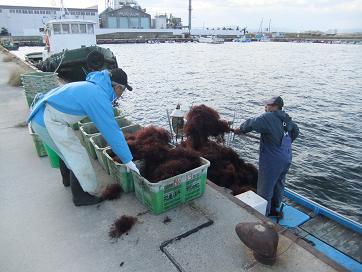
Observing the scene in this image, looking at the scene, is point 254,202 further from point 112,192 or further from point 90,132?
point 90,132

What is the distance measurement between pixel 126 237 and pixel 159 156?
1.05 m

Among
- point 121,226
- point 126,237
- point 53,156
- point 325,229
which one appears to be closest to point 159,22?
point 53,156

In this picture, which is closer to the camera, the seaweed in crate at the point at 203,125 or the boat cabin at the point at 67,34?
the seaweed in crate at the point at 203,125

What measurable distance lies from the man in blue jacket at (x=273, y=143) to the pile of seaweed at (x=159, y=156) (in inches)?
39.2

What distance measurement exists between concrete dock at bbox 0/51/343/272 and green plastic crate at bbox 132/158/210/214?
100 millimetres

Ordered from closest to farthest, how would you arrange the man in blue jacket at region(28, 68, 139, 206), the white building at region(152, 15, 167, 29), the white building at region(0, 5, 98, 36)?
1. the man in blue jacket at region(28, 68, 139, 206)
2. the white building at region(0, 5, 98, 36)
3. the white building at region(152, 15, 167, 29)

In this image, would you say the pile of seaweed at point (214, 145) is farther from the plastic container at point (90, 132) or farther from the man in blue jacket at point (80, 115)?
the man in blue jacket at point (80, 115)

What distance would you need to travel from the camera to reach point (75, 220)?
11.0 feet

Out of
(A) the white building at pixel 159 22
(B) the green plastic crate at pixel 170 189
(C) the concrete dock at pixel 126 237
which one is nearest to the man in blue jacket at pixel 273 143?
(C) the concrete dock at pixel 126 237

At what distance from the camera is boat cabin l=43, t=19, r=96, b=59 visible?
17464 mm

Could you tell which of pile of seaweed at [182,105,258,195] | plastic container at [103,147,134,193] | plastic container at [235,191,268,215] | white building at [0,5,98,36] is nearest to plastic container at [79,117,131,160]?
plastic container at [103,147,134,193]

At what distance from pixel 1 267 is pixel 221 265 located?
6.74 feet

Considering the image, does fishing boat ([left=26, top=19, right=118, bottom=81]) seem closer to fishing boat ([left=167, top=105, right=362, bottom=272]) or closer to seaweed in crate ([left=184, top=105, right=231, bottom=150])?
seaweed in crate ([left=184, top=105, right=231, bottom=150])

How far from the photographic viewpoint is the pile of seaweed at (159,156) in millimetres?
3387
